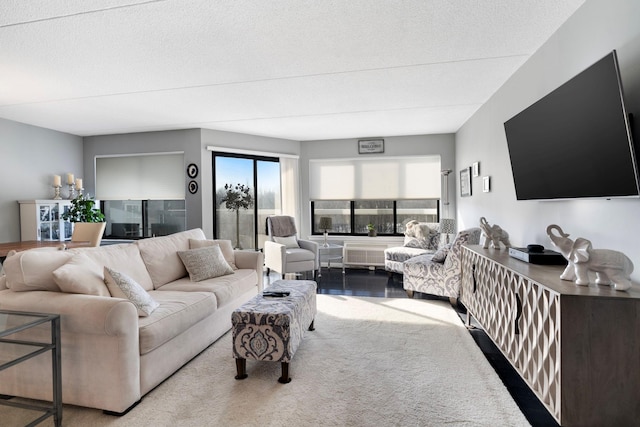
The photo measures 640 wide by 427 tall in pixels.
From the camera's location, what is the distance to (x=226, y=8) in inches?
85.3

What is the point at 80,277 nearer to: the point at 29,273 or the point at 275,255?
the point at 29,273

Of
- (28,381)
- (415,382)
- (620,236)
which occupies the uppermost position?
(620,236)

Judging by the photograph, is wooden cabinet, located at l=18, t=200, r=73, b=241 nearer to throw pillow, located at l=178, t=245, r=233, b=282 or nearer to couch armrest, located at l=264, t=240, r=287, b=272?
throw pillow, located at l=178, t=245, r=233, b=282

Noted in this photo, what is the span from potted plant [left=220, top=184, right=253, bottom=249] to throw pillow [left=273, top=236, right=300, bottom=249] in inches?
33.7

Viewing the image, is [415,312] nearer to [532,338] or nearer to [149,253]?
[532,338]

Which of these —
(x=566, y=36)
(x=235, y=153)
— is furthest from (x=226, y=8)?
(x=235, y=153)

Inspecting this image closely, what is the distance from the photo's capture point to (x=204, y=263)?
345 cm

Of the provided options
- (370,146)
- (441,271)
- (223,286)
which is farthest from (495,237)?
(370,146)

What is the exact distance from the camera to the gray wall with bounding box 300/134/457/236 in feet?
20.3

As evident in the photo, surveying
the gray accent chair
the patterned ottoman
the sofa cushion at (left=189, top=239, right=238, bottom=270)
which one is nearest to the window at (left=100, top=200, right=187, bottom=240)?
the gray accent chair

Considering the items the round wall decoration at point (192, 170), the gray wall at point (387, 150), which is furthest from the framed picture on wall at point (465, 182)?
the round wall decoration at point (192, 170)

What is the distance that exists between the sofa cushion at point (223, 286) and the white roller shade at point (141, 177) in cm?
282

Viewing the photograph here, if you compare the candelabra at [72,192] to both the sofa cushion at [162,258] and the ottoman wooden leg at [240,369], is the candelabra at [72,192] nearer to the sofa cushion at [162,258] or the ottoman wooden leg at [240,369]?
the sofa cushion at [162,258]

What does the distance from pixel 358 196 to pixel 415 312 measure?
322cm
